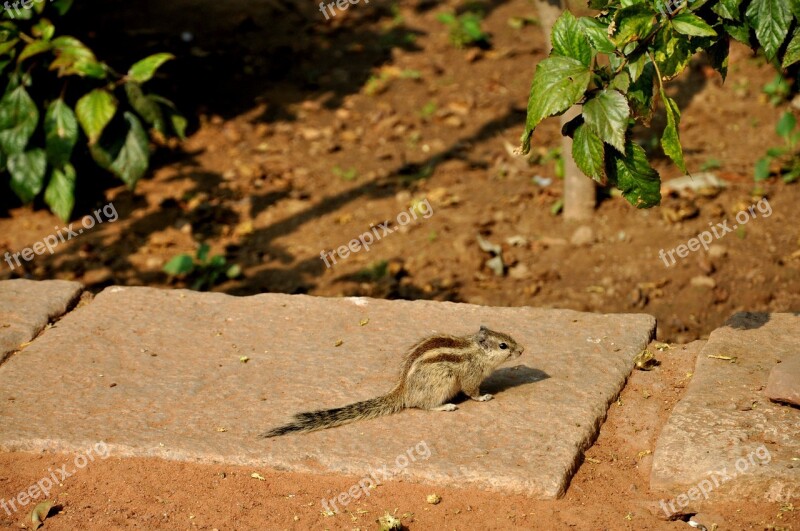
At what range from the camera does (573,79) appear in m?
3.17

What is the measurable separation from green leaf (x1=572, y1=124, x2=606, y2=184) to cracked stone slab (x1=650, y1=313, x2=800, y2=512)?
1.11 m

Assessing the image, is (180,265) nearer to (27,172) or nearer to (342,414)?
(27,172)

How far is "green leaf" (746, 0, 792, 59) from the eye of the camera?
3.38 metres

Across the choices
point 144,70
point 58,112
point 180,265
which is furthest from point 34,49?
point 180,265

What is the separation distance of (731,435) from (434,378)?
47.2 inches

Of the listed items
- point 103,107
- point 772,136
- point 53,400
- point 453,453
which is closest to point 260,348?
point 53,400

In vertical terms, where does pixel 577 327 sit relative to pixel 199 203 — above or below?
above

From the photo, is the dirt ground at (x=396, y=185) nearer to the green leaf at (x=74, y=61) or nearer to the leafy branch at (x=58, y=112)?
the leafy branch at (x=58, y=112)

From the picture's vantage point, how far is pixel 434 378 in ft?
13.0

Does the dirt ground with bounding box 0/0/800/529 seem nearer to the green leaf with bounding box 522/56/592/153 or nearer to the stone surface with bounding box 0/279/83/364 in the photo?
the stone surface with bounding box 0/279/83/364

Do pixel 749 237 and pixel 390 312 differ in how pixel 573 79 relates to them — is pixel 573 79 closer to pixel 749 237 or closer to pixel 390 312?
pixel 390 312

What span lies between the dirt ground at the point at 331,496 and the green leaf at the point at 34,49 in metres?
3.40

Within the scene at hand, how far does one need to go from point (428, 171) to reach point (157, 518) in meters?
4.80

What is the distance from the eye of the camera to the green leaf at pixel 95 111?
632 cm
